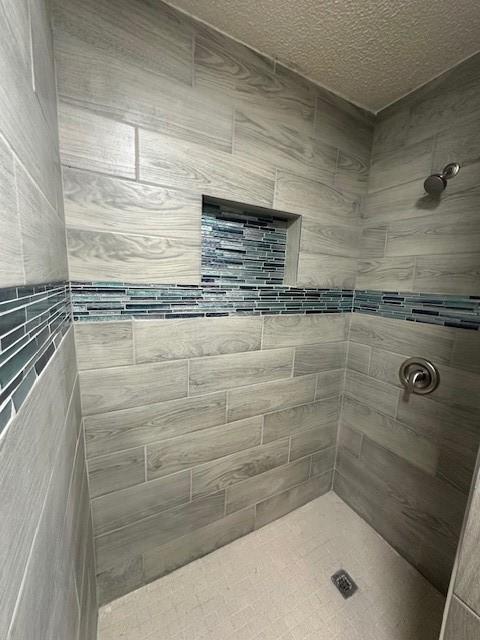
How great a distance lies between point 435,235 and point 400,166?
0.39 metres

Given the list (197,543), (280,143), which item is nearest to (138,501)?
(197,543)

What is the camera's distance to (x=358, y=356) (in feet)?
4.35

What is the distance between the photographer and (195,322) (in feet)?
3.18

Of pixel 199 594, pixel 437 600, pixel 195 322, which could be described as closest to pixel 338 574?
pixel 437 600

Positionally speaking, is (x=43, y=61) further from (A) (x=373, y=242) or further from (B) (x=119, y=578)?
(B) (x=119, y=578)

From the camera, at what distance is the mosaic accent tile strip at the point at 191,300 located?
0.80 metres

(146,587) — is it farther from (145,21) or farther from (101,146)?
(145,21)

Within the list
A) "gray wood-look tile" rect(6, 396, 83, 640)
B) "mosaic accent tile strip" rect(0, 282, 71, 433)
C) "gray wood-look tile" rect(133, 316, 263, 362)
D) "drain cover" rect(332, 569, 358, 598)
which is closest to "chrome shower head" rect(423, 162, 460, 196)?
"gray wood-look tile" rect(133, 316, 263, 362)

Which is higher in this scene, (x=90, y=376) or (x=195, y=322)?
(x=195, y=322)

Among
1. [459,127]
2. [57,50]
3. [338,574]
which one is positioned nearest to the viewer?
[57,50]

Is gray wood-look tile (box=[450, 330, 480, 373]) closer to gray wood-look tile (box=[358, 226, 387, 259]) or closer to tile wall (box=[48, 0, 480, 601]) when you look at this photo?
tile wall (box=[48, 0, 480, 601])

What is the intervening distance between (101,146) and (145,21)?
1.34ft

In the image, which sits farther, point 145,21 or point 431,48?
point 431,48

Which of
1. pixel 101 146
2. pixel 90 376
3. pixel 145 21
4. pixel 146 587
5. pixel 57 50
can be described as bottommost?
pixel 146 587
